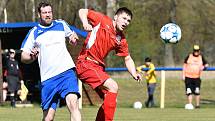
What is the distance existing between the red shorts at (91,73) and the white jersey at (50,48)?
31cm

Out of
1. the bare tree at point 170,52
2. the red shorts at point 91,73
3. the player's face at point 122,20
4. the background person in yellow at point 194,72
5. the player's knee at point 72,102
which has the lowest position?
the bare tree at point 170,52

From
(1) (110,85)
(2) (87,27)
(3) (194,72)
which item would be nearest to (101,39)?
(2) (87,27)

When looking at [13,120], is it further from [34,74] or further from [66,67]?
[34,74]

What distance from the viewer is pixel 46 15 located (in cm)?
949

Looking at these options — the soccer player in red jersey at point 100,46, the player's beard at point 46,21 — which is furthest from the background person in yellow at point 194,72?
the player's beard at point 46,21

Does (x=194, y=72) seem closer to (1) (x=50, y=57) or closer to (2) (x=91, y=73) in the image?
(2) (x=91, y=73)

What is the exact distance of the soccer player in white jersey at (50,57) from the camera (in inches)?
374

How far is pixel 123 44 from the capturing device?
10.1m

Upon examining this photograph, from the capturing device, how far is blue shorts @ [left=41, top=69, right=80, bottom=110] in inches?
374

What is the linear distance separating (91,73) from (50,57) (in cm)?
69

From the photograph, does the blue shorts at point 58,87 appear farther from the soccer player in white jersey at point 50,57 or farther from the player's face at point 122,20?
the player's face at point 122,20

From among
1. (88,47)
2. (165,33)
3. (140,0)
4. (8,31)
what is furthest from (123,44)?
(140,0)

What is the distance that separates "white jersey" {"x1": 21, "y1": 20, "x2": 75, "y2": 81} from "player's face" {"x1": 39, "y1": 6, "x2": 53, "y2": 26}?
0.27 ft

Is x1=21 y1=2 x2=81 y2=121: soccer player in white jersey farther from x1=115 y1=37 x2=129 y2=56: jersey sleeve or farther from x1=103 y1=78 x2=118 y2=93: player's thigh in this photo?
x1=115 y1=37 x2=129 y2=56: jersey sleeve
